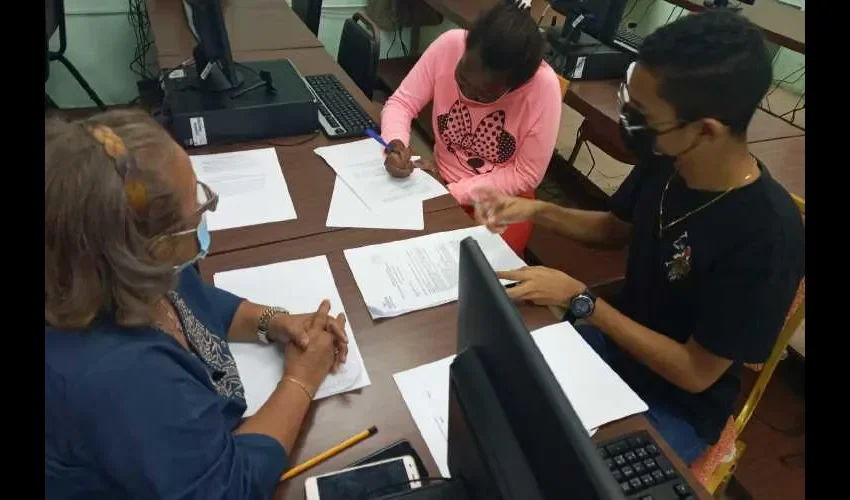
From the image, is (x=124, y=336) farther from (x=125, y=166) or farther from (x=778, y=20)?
(x=778, y=20)

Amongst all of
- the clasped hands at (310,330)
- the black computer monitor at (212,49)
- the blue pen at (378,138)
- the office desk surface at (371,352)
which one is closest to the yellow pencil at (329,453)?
the office desk surface at (371,352)

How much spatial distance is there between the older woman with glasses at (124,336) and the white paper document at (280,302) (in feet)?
0.59

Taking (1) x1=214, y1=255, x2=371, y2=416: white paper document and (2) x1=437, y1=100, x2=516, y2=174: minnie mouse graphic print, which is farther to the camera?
(2) x1=437, y1=100, x2=516, y2=174: minnie mouse graphic print

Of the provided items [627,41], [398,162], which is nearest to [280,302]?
[398,162]

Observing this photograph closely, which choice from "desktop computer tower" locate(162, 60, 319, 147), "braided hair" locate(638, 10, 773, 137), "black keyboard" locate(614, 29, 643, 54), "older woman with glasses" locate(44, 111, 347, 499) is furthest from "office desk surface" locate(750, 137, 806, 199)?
"older woman with glasses" locate(44, 111, 347, 499)

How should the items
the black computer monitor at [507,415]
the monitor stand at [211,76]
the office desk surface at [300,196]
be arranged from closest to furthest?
the black computer monitor at [507,415]
the office desk surface at [300,196]
the monitor stand at [211,76]

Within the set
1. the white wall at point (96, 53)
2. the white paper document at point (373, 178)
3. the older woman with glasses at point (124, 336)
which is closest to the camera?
the older woman with glasses at point (124, 336)

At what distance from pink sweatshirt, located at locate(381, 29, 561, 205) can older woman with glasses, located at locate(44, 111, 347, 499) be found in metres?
1.07

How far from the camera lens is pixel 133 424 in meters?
0.68

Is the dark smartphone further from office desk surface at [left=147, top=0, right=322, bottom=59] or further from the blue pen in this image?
office desk surface at [left=147, top=0, right=322, bottom=59]

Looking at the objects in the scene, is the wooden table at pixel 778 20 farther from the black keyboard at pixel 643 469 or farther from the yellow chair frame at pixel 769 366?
the black keyboard at pixel 643 469

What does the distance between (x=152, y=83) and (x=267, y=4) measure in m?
0.81

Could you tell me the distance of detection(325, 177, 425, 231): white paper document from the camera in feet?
4.71

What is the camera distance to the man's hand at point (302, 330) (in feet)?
3.44
